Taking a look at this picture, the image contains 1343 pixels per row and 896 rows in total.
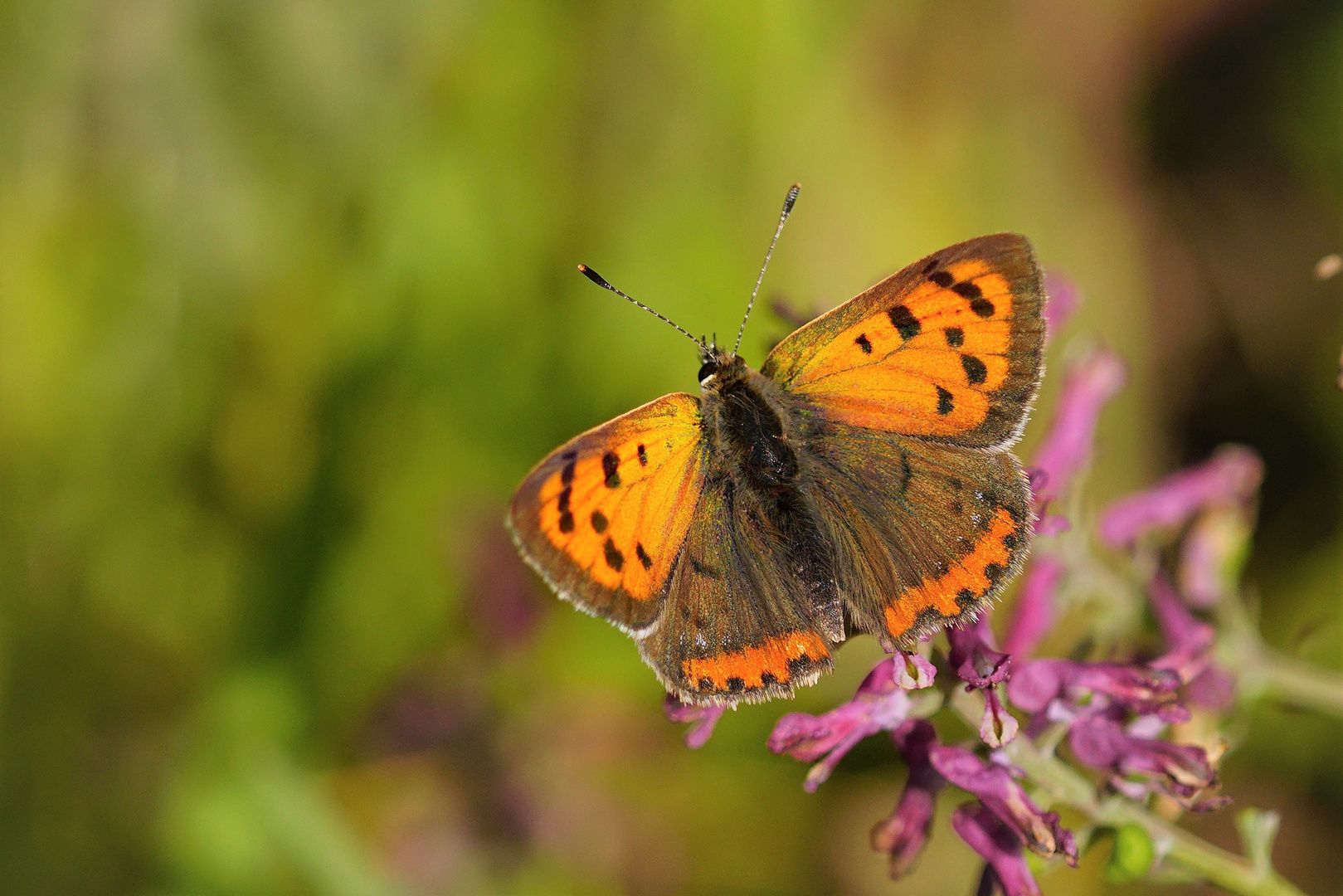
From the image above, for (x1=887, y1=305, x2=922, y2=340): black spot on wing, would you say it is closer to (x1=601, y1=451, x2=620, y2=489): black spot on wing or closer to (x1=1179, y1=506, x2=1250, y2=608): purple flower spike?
(x1=601, y1=451, x2=620, y2=489): black spot on wing

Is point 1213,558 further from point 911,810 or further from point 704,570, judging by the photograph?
point 704,570

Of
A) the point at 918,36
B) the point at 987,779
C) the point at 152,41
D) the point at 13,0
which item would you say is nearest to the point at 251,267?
the point at 152,41

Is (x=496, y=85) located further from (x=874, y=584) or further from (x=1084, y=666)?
(x=1084, y=666)

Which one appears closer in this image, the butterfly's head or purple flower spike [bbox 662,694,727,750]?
purple flower spike [bbox 662,694,727,750]

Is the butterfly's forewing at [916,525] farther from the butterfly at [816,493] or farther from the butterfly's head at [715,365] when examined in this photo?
the butterfly's head at [715,365]

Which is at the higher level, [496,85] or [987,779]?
[496,85]

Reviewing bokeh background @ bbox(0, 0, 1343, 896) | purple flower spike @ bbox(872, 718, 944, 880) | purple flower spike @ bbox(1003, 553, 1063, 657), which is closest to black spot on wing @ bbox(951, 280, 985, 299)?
purple flower spike @ bbox(1003, 553, 1063, 657)

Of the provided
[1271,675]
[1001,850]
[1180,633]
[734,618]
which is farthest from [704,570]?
[1271,675]
